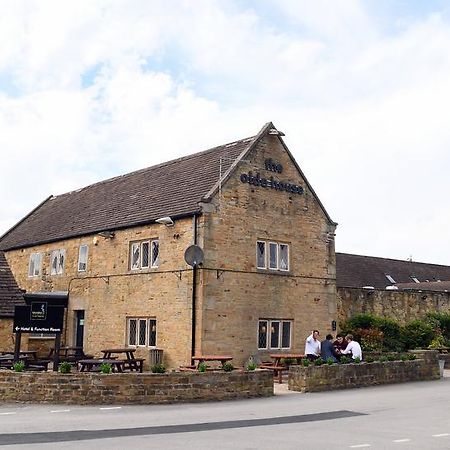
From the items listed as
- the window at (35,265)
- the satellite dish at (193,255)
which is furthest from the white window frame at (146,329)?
the window at (35,265)

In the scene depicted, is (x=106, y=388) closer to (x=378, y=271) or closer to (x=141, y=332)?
(x=141, y=332)

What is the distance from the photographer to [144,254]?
23.7 metres

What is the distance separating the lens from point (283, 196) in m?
24.1

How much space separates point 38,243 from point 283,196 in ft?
40.7

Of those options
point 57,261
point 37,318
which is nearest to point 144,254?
point 57,261

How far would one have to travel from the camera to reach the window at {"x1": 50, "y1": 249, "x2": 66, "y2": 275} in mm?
28031

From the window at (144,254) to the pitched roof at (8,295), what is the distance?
4426mm

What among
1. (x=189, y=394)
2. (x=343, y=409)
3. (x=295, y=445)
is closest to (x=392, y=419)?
(x=343, y=409)

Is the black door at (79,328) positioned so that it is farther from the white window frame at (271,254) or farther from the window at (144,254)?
the white window frame at (271,254)

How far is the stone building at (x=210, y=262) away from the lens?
21.5 metres

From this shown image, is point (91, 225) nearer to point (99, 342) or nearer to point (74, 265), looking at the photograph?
point (74, 265)

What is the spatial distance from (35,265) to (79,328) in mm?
4798

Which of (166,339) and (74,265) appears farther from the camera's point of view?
(74,265)

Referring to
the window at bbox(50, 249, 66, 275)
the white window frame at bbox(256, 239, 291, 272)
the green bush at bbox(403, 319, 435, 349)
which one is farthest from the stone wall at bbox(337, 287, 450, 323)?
the window at bbox(50, 249, 66, 275)
